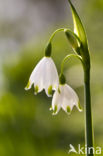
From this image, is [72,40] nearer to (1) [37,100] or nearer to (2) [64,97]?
(2) [64,97]

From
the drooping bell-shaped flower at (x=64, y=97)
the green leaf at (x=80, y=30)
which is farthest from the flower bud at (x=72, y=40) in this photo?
the drooping bell-shaped flower at (x=64, y=97)

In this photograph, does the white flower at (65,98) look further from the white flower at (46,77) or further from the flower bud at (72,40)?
the flower bud at (72,40)

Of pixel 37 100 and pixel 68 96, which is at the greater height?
pixel 68 96

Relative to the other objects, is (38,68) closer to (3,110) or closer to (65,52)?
(3,110)

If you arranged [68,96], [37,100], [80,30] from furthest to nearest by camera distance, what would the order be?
1. [37,100]
2. [68,96]
3. [80,30]

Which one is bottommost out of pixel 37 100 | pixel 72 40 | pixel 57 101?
pixel 37 100

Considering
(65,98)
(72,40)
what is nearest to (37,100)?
(65,98)

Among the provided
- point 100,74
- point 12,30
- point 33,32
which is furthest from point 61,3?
point 100,74
